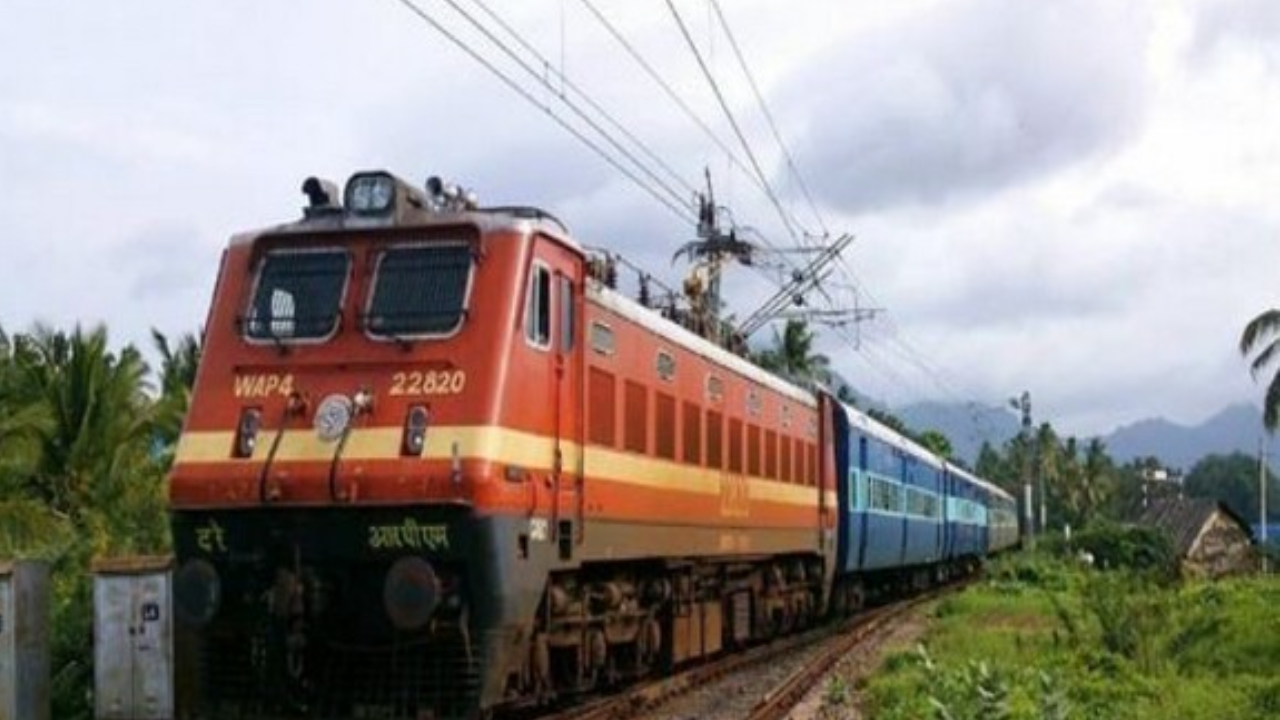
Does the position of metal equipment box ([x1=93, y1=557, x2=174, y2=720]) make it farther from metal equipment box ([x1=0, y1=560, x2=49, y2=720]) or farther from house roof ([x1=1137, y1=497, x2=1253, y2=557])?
house roof ([x1=1137, y1=497, x2=1253, y2=557])

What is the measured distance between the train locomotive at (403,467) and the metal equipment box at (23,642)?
1.14 meters

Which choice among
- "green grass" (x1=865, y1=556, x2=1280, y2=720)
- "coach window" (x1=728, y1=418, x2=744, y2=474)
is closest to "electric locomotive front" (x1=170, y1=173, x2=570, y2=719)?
"green grass" (x1=865, y1=556, x2=1280, y2=720)

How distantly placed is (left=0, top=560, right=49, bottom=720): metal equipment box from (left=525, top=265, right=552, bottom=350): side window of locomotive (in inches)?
169

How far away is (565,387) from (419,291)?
1368mm

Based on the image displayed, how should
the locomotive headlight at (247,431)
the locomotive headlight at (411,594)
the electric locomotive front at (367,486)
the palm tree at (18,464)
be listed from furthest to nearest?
1. the palm tree at (18,464)
2. the locomotive headlight at (247,431)
3. the electric locomotive front at (367,486)
4. the locomotive headlight at (411,594)

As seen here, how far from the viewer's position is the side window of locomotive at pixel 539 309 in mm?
11742

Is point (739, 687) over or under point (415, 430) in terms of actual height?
under

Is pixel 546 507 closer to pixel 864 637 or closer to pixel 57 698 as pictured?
pixel 57 698

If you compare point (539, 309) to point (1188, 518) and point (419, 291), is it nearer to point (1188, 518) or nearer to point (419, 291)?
point (419, 291)

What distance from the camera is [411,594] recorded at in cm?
1070

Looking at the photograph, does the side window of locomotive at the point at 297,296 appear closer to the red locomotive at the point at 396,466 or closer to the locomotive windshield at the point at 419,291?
the red locomotive at the point at 396,466

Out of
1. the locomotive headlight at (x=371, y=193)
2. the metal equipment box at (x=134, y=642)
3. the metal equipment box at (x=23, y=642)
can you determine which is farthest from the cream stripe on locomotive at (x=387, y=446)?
the metal equipment box at (x=23, y=642)

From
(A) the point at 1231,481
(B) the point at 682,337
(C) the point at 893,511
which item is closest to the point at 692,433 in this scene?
(B) the point at 682,337

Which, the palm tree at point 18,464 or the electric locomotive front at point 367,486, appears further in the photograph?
the palm tree at point 18,464
